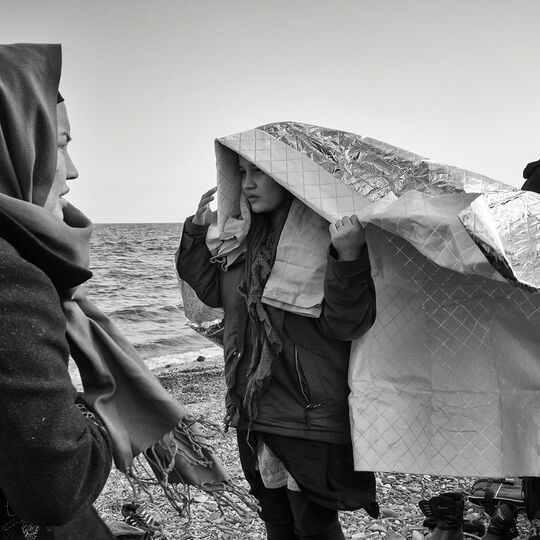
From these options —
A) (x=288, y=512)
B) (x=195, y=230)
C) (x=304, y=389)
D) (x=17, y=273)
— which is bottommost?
(x=288, y=512)

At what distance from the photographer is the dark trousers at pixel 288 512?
2.84 metres

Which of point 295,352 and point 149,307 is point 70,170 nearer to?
point 295,352

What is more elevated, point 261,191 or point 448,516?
point 261,191

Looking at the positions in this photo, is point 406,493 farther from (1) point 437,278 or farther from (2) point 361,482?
(1) point 437,278

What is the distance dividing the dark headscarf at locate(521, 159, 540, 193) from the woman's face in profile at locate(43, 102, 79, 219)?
10.3ft

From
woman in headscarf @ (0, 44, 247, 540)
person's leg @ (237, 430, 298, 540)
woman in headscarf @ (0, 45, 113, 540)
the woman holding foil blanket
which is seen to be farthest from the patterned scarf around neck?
woman in headscarf @ (0, 45, 113, 540)

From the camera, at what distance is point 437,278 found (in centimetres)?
271

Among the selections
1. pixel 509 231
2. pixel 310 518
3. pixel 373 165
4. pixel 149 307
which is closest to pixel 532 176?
pixel 373 165

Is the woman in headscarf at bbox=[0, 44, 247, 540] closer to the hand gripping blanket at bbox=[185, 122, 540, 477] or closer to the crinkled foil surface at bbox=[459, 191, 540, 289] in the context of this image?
the hand gripping blanket at bbox=[185, 122, 540, 477]

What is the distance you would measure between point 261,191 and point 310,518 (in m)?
1.62

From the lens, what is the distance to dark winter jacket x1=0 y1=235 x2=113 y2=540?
1.23 meters

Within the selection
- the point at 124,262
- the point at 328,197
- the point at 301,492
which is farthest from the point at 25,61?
the point at 124,262

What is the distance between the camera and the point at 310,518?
2.84 m

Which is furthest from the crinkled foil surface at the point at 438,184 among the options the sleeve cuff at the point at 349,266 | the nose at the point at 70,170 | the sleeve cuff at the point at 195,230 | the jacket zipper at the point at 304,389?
the nose at the point at 70,170
